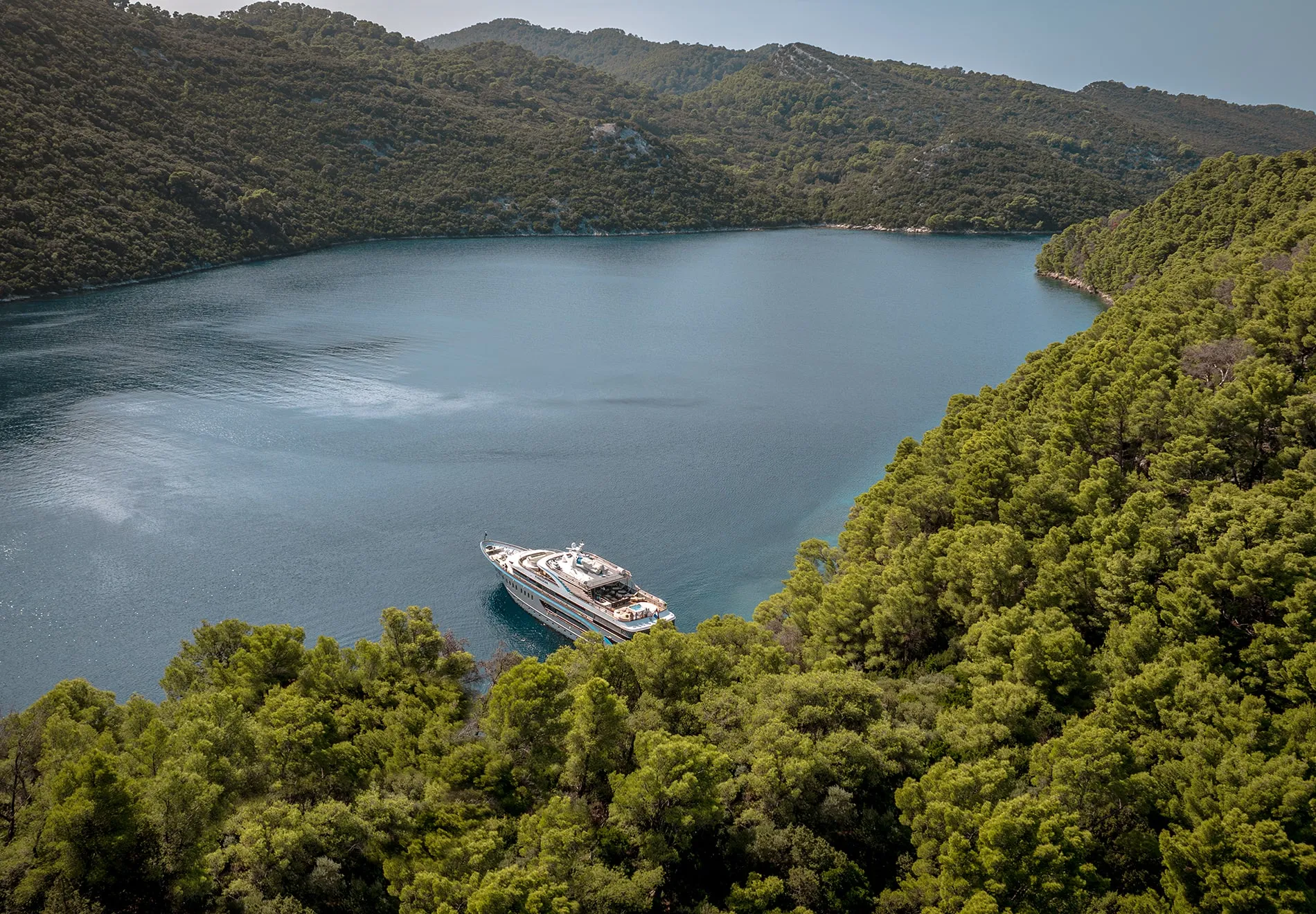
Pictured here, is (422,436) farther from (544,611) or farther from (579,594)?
(579,594)

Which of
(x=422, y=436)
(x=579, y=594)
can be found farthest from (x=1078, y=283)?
(x=579, y=594)

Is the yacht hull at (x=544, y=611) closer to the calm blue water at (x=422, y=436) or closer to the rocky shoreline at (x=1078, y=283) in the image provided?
the calm blue water at (x=422, y=436)

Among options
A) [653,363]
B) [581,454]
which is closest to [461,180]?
[653,363]

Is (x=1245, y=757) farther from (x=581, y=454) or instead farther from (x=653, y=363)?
(x=653, y=363)

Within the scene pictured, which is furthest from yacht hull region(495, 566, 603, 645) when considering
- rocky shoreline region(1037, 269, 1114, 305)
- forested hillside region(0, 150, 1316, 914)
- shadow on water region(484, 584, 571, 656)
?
rocky shoreline region(1037, 269, 1114, 305)

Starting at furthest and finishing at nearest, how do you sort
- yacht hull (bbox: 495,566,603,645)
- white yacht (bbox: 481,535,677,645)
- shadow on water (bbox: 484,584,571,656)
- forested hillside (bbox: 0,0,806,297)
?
1. forested hillside (bbox: 0,0,806,297)
2. yacht hull (bbox: 495,566,603,645)
3. shadow on water (bbox: 484,584,571,656)
4. white yacht (bbox: 481,535,677,645)

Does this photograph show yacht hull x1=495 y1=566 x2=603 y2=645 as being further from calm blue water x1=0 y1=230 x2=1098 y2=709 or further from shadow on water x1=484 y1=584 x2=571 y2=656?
calm blue water x1=0 y1=230 x2=1098 y2=709
